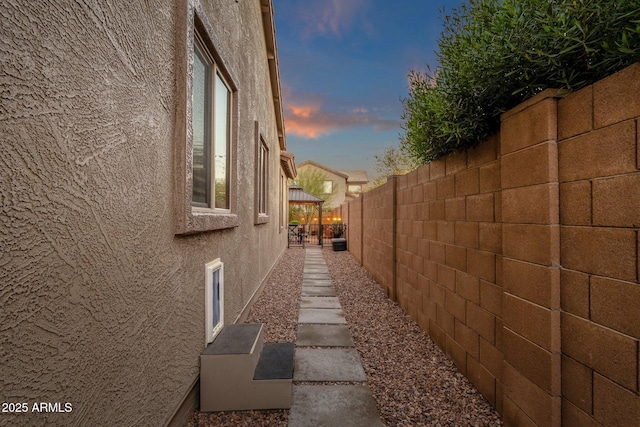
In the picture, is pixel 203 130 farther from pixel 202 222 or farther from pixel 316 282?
pixel 316 282

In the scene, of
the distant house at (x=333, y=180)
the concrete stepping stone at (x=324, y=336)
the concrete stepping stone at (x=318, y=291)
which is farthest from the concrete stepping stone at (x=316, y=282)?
the distant house at (x=333, y=180)

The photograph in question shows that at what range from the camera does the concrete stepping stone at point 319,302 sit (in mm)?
4633

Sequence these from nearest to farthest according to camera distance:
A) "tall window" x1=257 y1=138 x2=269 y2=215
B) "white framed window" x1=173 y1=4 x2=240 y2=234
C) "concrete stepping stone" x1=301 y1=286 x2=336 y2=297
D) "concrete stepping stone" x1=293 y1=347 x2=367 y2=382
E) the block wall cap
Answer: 1. the block wall cap
2. "white framed window" x1=173 y1=4 x2=240 y2=234
3. "concrete stepping stone" x1=293 y1=347 x2=367 y2=382
4. "concrete stepping stone" x1=301 y1=286 x2=336 y2=297
5. "tall window" x1=257 y1=138 x2=269 y2=215

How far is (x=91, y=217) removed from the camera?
1.11m

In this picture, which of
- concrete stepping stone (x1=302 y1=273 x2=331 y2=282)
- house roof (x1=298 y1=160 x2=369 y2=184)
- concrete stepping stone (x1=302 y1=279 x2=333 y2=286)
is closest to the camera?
concrete stepping stone (x1=302 y1=279 x2=333 y2=286)

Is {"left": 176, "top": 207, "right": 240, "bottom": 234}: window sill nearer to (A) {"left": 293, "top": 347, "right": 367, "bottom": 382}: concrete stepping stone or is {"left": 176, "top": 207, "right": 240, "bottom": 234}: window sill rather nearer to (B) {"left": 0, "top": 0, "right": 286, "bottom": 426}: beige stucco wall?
(B) {"left": 0, "top": 0, "right": 286, "bottom": 426}: beige stucco wall

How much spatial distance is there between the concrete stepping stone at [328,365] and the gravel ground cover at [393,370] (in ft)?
0.33

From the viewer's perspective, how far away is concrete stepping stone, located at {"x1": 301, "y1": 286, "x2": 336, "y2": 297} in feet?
17.4

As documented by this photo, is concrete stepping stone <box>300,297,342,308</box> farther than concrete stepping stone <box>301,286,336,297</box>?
No

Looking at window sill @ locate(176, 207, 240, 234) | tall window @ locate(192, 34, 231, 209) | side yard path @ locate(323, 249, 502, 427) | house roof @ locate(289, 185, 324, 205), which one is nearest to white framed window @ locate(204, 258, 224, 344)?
window sill @ locate(176, 207, 240, 234)

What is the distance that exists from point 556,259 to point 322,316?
10.2 ft

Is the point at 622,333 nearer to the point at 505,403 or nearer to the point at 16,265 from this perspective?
the point at 505,403

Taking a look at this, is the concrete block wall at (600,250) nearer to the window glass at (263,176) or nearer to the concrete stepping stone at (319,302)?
the concrete stepping stone at (319,302)

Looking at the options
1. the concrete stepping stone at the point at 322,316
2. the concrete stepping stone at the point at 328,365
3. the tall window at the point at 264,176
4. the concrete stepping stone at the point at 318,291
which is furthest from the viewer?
the tall window at the point at 264,176
